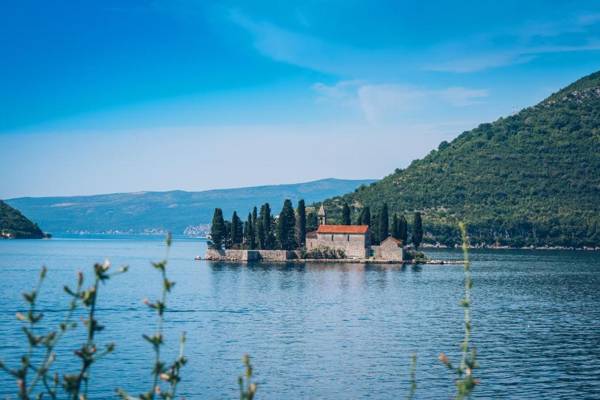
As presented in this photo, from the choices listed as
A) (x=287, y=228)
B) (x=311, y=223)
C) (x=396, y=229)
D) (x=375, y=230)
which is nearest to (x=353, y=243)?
(x=375, y=230)

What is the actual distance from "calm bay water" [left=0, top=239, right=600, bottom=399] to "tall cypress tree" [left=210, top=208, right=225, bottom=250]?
85.1 ft

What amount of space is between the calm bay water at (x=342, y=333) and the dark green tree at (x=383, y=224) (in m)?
25.4

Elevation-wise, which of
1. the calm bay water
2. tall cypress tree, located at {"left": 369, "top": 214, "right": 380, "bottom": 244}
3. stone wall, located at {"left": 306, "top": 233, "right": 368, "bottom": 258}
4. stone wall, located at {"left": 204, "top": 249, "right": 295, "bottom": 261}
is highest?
tall cypress tree, located at {"left": 369, "top": 214, "right": 380, "bottom": 244}

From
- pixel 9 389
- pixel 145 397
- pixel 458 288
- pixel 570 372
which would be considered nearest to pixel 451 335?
pixel 570 372

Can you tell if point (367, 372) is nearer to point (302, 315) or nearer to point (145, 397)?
point (302, 315)

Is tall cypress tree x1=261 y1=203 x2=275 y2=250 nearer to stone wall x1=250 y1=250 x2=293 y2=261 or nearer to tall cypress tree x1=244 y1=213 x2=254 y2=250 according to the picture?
stone wall x1=250 y1=250 x2=293 y2=261

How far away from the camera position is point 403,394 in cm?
3362

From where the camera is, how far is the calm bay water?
117 feet

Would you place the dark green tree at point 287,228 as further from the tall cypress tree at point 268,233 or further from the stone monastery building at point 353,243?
the stone monastery building at point 353,243

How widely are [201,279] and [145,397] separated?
90.4 metres

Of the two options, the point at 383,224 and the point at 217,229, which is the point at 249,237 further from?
the point at 383,224

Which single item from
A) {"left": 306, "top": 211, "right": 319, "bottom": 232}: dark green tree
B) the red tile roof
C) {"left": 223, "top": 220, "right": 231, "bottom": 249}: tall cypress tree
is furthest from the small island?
{"left": 306, "top": 211, "right": 319, "bottom": 232}: dark green tree

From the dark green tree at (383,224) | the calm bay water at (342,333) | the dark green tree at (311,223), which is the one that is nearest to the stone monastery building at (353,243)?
the dark green tree at (383,224)

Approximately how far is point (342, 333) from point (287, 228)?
238 ft
